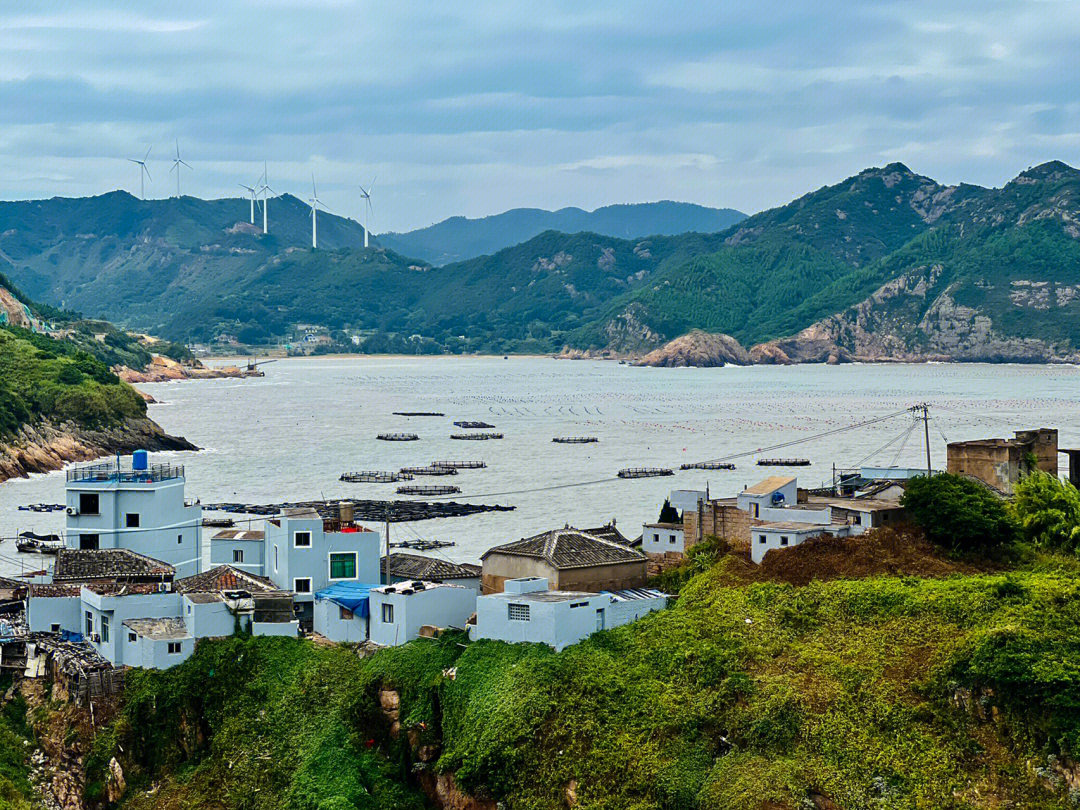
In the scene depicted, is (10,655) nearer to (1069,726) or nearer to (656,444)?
(1069,726)

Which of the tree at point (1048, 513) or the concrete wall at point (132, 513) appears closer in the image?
the tree at point (1048, 513)

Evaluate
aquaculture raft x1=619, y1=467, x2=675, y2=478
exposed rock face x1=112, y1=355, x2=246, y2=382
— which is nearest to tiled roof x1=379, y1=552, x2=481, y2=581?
aquaculture raft x1=619, y1=467, x2=675, y2=478

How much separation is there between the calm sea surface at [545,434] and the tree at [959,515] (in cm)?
1853

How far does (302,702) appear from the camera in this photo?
22453 millimetres

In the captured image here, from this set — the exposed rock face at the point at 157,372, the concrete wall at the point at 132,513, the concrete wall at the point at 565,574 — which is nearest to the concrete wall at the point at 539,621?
the concrete wall at the point at 565,574

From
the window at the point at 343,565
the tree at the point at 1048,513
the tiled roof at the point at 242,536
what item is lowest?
the window at the point at 343,565

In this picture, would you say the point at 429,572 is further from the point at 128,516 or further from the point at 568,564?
the point at 128,516

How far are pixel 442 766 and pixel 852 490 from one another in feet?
63.6

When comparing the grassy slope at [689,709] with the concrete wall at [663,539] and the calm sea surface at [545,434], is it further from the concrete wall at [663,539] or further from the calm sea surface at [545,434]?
the calm sea surface at [545,434]

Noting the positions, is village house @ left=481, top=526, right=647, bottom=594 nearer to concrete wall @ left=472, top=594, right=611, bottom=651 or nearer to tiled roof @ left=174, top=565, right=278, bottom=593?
concrete wall @ left=472, top=594, right=611, bottom=651

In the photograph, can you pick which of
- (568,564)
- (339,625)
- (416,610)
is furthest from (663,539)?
(339,625)

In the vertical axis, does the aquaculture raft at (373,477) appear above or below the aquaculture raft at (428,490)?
above

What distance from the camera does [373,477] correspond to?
71.1 meters

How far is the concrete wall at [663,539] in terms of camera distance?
30406 mm
